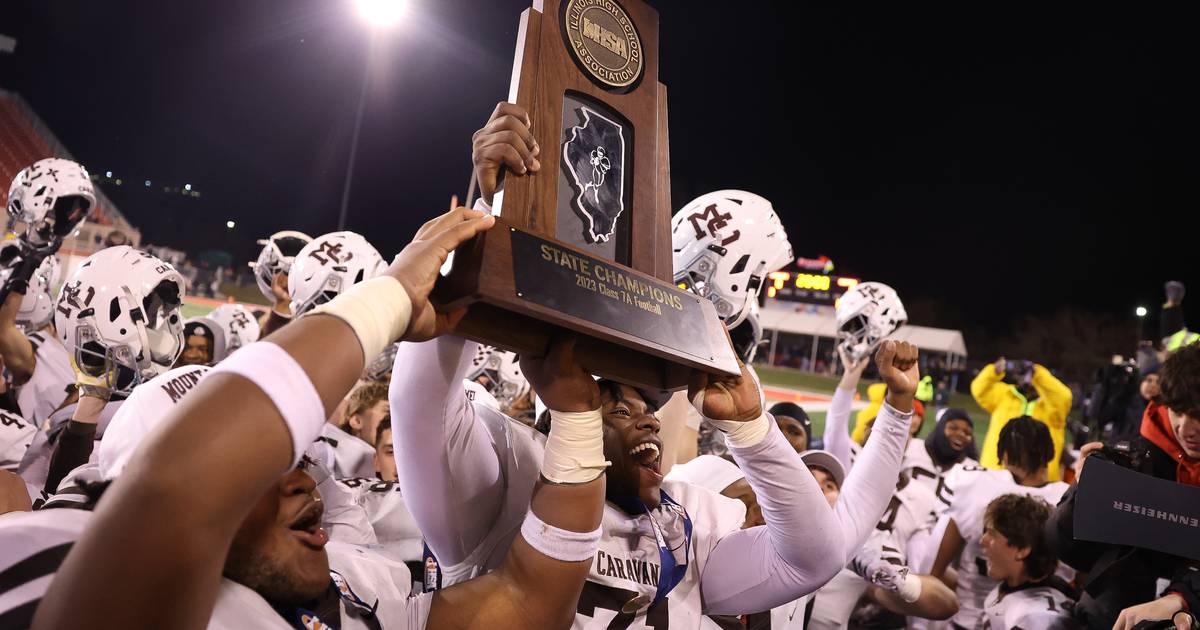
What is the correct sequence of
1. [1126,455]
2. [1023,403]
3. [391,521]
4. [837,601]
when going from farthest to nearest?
[1023,403], [837,601], [391,521], [1126,455]

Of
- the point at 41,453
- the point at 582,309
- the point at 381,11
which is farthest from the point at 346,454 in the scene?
the point at 381,11

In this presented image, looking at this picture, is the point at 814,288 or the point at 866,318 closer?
the point at 866,318

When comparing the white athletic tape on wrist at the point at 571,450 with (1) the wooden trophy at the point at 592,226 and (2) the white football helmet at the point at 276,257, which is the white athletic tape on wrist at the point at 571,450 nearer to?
(1) the wooden trophy at the point at 592,226

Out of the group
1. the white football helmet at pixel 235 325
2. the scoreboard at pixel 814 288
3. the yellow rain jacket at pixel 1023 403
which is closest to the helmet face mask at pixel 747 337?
the yellow rain jacket at pixel 1023 403

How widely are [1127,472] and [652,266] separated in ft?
5.78

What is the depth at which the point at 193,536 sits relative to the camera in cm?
83

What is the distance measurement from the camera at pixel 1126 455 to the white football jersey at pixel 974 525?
1.29 metres

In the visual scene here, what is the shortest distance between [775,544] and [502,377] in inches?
133

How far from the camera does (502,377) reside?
206 inches

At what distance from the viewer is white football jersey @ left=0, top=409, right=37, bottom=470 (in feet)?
9.15

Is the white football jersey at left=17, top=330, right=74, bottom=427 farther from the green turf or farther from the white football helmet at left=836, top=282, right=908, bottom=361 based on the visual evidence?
the green turf

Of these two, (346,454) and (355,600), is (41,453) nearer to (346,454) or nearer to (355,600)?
(346,454)

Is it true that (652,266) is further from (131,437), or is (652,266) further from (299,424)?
(131,437)

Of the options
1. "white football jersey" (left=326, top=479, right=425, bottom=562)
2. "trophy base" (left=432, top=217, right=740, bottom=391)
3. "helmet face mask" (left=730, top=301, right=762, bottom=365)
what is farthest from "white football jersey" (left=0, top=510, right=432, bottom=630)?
"helmet face mask" (left=730, top=301, right=762, bottom=365)
